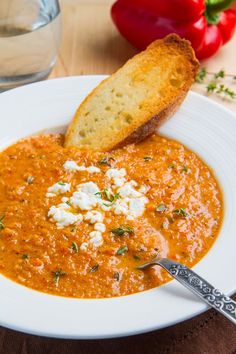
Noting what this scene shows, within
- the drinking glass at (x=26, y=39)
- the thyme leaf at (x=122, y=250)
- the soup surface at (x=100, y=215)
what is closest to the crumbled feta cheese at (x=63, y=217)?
the soup surface at (x=100, y=215)

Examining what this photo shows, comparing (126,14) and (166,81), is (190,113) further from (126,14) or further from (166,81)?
(126,14)

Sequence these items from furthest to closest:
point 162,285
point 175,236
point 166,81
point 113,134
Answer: point 166,81
point 113,134
point 175,236
point 162,285

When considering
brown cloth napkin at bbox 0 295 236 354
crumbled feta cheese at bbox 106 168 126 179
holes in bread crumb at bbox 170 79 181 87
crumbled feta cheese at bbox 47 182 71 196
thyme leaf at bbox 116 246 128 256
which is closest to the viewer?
brown cloth napkin at bbox 0 295 236 354

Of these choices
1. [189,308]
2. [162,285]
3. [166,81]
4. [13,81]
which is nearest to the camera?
[189,308]

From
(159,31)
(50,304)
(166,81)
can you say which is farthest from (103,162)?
(159,31)

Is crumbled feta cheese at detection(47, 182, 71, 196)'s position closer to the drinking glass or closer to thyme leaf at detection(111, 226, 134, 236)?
thyme leaf at detection(111, 226, 134, 236)

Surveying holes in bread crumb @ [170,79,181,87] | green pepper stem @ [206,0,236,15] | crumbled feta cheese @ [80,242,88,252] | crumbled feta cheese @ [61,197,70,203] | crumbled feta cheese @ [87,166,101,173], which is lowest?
crumbled feta cheese @ [61,197,70,203]

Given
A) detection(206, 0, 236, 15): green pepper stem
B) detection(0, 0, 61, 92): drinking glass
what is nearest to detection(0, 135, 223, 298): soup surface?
detection(0, 0, 61, 92): drinking glass

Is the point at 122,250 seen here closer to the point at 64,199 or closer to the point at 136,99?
the point at 64,199
